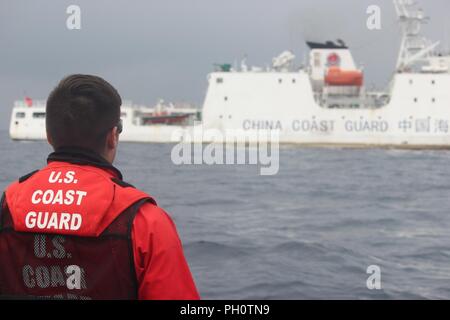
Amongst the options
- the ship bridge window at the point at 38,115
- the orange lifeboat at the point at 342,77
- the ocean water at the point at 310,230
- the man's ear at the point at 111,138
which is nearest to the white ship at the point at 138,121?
the ship bridge window at the point at 38,115

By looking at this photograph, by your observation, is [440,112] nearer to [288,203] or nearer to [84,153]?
[288,203]

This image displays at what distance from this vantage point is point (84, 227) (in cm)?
157

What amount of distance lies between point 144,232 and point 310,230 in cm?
709

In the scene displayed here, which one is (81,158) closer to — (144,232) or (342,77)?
(144,232)

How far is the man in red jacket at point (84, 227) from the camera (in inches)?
61.6

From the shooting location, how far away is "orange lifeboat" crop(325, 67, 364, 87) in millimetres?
31938

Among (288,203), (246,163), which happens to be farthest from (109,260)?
(246,163)

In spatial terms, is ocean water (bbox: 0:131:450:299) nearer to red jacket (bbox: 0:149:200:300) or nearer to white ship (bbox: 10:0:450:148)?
red jacket (bbox: 0:149:200:300)

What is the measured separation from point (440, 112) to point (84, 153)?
30417 mm

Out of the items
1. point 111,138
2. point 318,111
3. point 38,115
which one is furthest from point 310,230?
point 38,115

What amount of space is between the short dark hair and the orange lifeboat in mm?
30906

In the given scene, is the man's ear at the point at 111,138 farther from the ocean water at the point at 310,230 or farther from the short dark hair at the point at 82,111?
the ocean water at the point at 310,230

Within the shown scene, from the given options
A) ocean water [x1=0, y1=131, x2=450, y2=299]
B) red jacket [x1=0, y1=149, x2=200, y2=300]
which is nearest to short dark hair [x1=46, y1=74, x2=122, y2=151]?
red jacket [x1=0, y1=149, x2=200, y2=300]

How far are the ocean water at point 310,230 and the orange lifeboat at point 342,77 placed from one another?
14087mm
